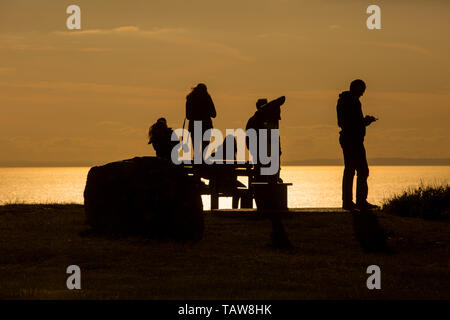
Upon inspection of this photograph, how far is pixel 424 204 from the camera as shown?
23.0m

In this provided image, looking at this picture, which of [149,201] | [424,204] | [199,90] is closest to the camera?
[149,201]

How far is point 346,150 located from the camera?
1477 centimetres

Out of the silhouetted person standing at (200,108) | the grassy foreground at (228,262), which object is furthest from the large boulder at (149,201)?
the silhouetted person standing at (200,108)

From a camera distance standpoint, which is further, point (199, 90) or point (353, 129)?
point (199, 90)

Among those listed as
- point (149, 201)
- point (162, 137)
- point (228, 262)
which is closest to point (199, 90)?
point (162, 137)

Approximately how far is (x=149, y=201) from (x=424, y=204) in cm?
1047

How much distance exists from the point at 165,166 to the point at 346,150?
452cm

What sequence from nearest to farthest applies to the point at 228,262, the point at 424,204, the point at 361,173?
the point at 228,262
the point at 361,173
the point at 424,204

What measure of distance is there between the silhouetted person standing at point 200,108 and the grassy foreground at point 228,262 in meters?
2.74

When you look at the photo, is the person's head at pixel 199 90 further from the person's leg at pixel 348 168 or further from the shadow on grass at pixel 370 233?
the shadow on grass at pixel 370 233

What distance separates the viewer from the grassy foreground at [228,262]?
1096cm

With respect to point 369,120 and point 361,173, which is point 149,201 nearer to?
point 361,173

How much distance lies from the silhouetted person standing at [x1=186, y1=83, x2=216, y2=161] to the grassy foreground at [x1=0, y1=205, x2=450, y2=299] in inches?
108
